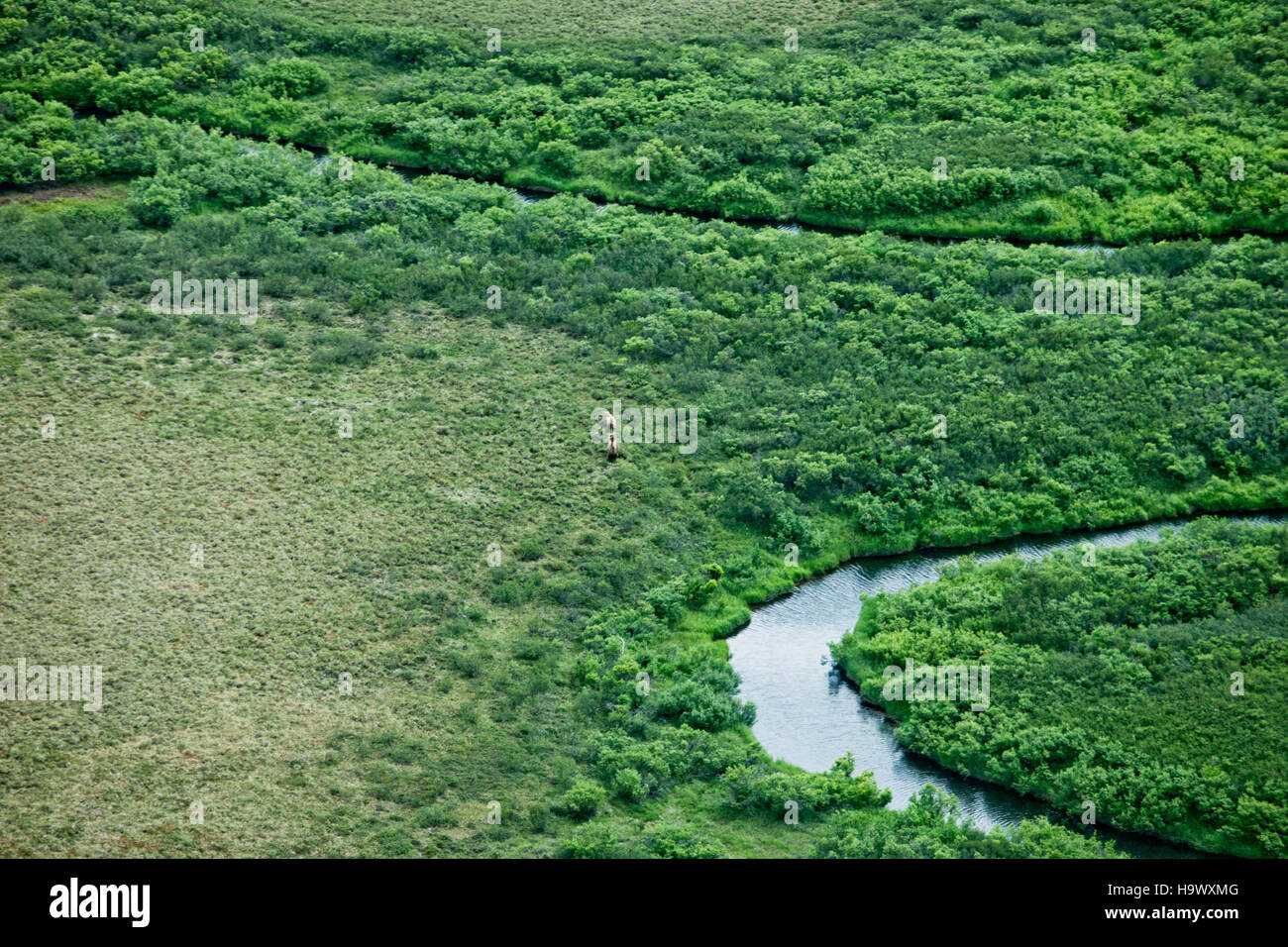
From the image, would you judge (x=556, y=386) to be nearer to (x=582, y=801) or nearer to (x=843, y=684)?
(x=843, y=684)

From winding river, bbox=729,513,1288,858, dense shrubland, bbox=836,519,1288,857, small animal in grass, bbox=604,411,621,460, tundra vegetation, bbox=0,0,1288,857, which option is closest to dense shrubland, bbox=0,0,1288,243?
tundra vegetation, bbox=0,0,1288,857

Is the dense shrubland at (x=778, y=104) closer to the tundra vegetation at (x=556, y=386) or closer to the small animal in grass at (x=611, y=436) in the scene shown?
the tundra vegetation at (x=556, y=386)

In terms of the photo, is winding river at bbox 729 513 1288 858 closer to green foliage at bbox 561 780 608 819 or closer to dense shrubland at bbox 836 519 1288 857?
dense shrubland at bbox 836 519 1288 857

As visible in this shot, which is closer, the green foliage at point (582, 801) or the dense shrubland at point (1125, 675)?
the green foliage at point (582, 801)

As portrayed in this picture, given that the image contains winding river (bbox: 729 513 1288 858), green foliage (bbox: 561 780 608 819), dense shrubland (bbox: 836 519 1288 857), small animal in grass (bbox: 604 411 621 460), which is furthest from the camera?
small animal in grass (bbox: 604 411 621 460)

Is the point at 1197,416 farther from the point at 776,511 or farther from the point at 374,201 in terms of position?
the point at 374,201

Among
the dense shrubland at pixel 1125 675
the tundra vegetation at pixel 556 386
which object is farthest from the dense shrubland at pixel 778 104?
the dense shrubland at pixel 1125 675
